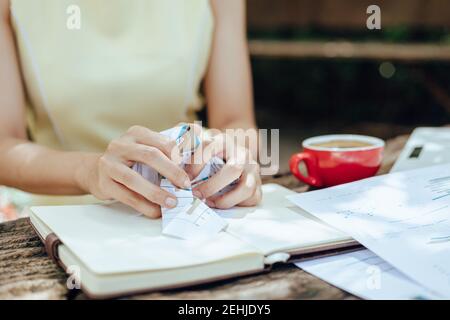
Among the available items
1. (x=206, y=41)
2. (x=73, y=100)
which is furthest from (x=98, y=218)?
(x=206, y=41)

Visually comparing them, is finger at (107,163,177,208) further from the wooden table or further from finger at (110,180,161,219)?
the wooden table

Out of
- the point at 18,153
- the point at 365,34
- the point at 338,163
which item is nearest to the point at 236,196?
the point at 338,163

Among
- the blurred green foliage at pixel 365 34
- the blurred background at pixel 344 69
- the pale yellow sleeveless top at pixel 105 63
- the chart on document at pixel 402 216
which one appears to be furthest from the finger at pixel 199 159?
the blurred green foliage at pixel 365 34

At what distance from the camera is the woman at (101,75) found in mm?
1193

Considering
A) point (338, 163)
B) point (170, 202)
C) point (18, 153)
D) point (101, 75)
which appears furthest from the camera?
point (101, 75)

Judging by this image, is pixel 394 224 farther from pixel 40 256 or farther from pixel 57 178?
pixel 57 178

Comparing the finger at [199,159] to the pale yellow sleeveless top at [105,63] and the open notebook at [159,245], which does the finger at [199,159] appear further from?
the pale yellow sleeveless top at [105,63]

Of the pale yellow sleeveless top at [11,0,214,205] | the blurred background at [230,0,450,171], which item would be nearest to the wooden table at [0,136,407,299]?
the pale yellow sleeveless top at [11,0,214,205]

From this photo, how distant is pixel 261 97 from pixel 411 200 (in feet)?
13.7

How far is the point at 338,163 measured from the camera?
1.04m

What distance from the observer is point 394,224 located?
802mm

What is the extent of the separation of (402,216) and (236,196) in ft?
0.76

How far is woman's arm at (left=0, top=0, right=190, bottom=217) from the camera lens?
2.70ft

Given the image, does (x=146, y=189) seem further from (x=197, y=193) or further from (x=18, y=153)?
(x=18, y=153)
